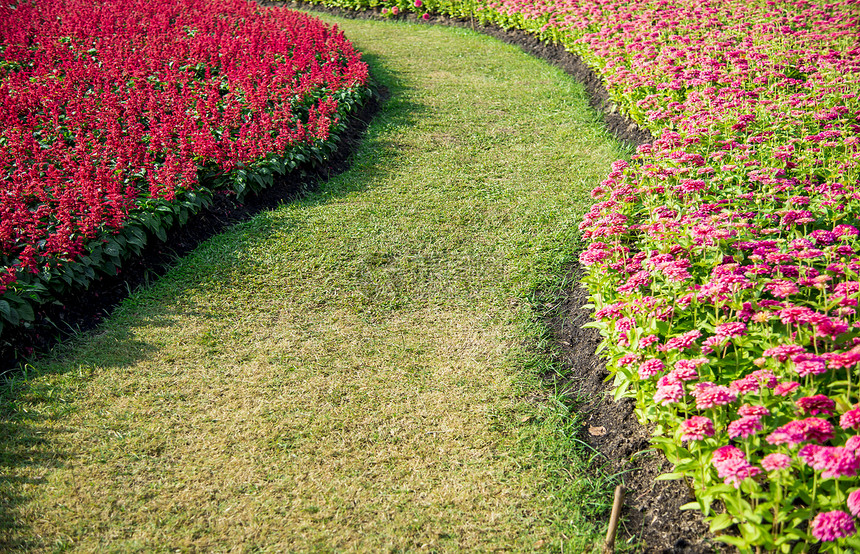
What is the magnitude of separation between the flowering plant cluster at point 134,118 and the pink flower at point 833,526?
14.8 ft

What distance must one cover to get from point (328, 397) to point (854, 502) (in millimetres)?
2750

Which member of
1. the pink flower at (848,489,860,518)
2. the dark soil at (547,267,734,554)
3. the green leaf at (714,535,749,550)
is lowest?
the dark soil at (547,267,734,554)

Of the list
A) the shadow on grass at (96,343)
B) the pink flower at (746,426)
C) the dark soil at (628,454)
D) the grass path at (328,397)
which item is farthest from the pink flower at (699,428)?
the shadow on grass at (96,343)

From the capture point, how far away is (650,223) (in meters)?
4.25

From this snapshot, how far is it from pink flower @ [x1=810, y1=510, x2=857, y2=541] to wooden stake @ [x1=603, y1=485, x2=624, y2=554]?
75cm

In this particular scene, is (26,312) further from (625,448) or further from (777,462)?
(777,462)

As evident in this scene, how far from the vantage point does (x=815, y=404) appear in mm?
2566

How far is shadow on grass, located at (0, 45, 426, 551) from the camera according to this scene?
3.28 meters

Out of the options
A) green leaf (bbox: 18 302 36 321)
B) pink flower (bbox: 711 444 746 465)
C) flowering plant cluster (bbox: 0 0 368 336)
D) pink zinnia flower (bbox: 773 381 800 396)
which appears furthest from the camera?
flowering plant cluster (bbox: 0 0 368 336)

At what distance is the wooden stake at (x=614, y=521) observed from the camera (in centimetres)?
275

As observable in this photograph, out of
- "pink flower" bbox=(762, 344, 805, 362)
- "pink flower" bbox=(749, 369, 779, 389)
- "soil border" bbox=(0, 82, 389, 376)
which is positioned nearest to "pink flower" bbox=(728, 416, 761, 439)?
"pink flower" bbox=(749, 369, 779, 389)

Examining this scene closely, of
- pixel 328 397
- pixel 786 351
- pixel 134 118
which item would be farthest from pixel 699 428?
pixel 134 118

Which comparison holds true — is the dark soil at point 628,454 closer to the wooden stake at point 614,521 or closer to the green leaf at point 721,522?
the wooden stake at point 614,521

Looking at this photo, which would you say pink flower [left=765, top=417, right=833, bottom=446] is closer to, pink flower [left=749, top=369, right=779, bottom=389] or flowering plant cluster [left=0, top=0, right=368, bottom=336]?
pink flower [left=749, top=369, right=779, bottom=389]
